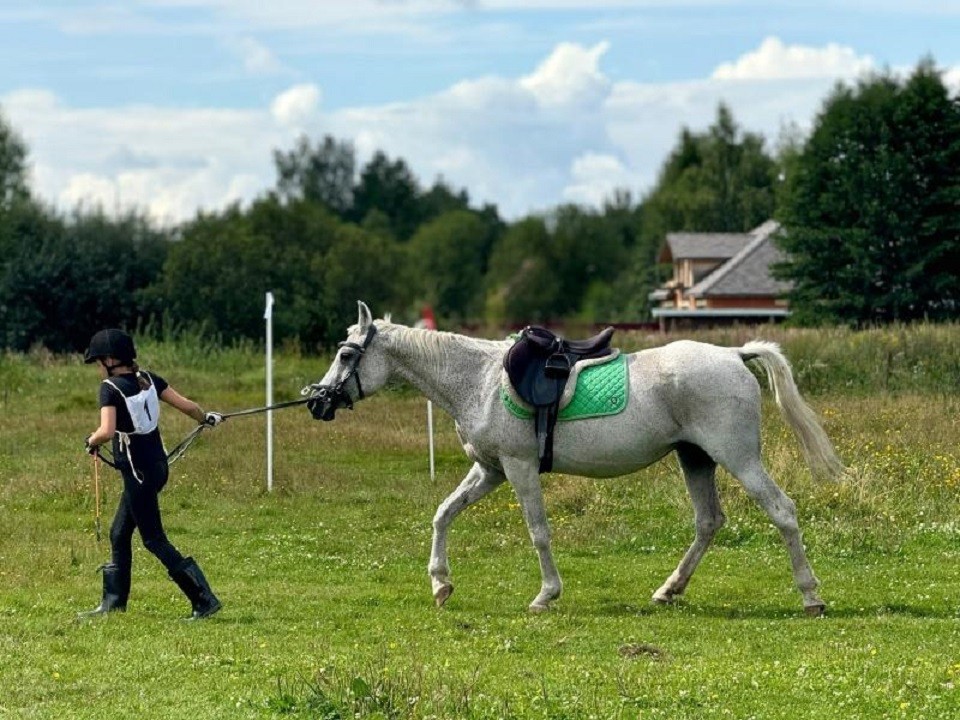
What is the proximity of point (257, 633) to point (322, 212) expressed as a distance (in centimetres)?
5484

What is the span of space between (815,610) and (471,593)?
9.82ft

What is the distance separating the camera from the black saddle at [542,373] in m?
12.5

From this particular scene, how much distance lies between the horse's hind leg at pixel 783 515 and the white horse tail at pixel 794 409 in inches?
26.4

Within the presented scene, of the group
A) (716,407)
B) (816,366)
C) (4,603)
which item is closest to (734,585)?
(716,407)

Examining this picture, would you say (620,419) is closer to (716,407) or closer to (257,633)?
(716,407)

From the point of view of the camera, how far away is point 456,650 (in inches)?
415

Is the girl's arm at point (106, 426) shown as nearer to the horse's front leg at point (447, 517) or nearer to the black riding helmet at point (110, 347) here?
the black riding helmet at point (110, 347)

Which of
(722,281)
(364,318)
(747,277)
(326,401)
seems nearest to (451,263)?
(722,281)

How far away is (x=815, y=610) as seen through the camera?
12.3 meters

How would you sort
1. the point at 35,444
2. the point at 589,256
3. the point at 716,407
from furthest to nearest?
1. the point at 589,256
2. the point at 35,444
3. the point at 716,407

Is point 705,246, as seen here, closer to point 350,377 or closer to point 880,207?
point 880,207

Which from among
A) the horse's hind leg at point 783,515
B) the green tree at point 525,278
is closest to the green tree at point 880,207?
the green tree at point 525,278

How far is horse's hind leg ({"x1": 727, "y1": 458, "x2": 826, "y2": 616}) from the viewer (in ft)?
40.5

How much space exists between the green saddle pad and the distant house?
4347cm
